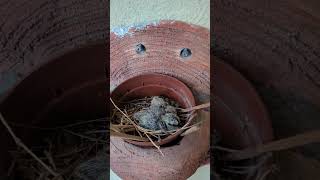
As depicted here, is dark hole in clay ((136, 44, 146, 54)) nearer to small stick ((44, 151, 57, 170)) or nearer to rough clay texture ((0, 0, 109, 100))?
rough clay texture ((0, 0, 109, 100))

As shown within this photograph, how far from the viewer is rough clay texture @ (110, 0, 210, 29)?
0.86 m

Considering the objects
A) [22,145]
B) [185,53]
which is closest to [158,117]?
[185,53]

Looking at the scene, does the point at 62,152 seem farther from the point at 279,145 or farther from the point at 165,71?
the point at 279,145

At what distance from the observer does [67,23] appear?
879 millimetres

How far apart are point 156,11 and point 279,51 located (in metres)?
0.21

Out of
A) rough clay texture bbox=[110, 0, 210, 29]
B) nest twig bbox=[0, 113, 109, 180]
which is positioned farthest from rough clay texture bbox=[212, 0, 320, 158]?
nest twig bbox=[0, 113, 109, 180]

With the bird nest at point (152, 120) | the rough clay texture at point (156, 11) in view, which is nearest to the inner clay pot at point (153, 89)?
the bird nest at point (152, 120)

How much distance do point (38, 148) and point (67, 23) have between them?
0.22 metres

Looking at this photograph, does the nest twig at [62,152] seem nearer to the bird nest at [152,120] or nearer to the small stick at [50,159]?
the small stick at [50,159]

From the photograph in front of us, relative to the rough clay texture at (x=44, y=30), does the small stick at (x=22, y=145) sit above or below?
below

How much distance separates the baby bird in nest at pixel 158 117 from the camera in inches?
28.2

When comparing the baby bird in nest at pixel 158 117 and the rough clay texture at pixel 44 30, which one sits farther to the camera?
the rough clay texture at pixel 44 30

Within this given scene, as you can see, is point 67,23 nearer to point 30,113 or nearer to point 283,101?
point 30,113

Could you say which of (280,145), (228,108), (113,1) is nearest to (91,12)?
(113,1)
